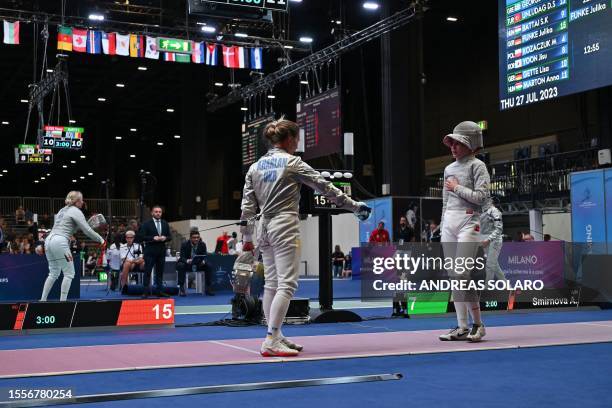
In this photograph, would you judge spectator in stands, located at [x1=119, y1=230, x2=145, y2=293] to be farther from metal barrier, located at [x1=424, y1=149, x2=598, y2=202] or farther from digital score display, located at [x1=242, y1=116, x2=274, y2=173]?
metal barrier, located at [x1=424, y1=149, x2=598, y2=202]

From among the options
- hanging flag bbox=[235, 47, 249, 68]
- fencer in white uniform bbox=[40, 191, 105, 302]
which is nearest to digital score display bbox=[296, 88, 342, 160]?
hanging flag bbox=[235, 47, 249, 68]

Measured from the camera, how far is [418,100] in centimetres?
2125

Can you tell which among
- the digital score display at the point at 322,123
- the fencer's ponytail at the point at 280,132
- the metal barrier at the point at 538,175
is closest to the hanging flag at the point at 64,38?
the digital score display at the point at 322,123

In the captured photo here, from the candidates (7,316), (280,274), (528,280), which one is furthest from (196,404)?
(528,280)

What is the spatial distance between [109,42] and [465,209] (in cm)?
1491

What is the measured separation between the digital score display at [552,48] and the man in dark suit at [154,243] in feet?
21.7

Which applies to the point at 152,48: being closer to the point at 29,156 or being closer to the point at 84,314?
the point at 29,156

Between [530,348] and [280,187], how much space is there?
2205 millimetres

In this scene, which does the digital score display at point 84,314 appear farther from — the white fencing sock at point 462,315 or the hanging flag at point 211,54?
the hanging flag at point 211,54

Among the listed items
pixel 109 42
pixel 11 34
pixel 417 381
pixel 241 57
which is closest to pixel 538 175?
pixel 241 57

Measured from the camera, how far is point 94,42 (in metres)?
18.6

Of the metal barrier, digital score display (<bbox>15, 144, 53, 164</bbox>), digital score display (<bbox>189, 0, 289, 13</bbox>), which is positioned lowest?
the metal barrier

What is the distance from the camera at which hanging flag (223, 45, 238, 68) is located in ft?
66.1

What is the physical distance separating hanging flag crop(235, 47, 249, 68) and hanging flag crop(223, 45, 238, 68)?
0.09 m
